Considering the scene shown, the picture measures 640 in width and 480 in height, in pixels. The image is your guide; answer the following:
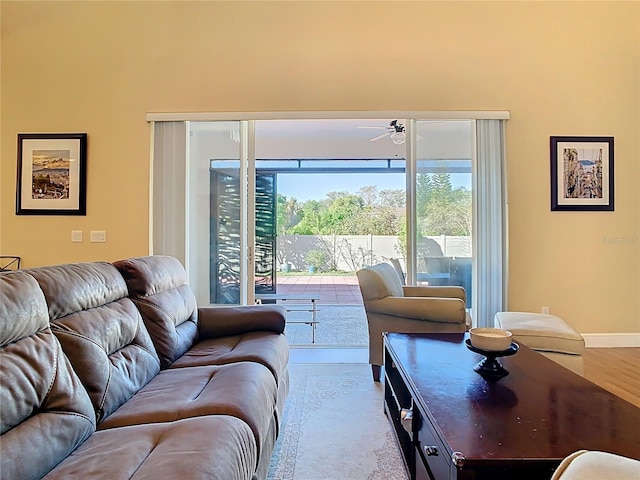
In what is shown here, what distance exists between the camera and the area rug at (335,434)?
1.79 m

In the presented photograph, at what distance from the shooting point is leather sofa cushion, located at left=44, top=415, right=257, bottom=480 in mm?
996

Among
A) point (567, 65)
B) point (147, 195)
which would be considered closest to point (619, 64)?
point (567, 65)

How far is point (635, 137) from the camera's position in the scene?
384 cm

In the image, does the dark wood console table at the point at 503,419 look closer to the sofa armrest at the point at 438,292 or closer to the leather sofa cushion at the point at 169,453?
the leather sofa cushion at the point at 169,453

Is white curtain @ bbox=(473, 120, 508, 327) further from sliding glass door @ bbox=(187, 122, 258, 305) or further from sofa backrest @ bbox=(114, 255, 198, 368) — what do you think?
sofa backrest @ bbox=(114, 255, 198, 368)

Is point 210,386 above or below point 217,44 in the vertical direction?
below

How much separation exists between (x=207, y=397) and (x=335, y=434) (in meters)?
0.97

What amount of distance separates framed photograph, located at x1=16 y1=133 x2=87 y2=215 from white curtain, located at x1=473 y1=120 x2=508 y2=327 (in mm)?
3953

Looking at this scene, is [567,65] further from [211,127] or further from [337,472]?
[337,472]

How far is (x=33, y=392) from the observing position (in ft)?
3.61

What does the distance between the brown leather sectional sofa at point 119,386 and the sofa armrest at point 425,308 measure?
107cm

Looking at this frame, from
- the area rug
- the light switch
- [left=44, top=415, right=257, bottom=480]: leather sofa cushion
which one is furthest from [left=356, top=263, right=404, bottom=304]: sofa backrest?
the light switch

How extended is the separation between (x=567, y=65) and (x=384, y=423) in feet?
12.6

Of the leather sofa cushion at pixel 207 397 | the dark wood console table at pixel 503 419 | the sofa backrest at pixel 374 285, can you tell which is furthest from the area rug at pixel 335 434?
the sofa backrest at pixel 374 285
